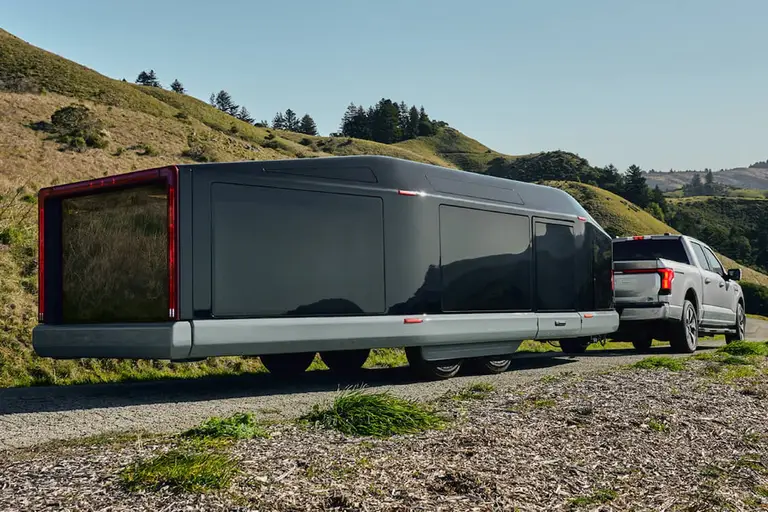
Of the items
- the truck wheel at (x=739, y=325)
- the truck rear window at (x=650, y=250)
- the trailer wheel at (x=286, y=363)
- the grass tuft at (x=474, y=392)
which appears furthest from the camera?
the truck wheel at (x=739, y=325)

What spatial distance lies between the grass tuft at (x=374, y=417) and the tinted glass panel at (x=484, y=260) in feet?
12.9

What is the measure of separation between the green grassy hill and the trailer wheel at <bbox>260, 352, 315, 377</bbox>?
1.62m

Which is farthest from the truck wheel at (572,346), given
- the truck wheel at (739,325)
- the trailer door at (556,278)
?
the truck wheel at (739,325)

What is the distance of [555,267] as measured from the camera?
11703 millimetres

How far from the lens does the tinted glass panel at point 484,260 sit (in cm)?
1004

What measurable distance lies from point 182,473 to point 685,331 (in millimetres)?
12007

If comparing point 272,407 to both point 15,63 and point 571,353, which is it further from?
point 15,63

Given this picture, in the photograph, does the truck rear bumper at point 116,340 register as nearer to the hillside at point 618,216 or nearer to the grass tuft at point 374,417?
the grass tuft at point 374,417

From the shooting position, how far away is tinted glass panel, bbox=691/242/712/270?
15.4 metres

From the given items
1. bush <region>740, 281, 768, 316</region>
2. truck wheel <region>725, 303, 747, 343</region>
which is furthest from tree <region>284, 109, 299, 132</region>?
truck wheel <region>725, 303, 747, 343</region>

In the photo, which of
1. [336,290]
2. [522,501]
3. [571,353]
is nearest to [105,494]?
[522,501]

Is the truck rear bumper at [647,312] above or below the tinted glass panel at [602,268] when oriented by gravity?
below

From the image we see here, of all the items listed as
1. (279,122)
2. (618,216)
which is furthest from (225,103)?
(618,216)

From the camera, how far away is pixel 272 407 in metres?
7.73
